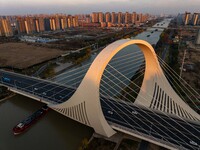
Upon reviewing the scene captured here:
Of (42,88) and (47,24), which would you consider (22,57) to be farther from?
(47,24)

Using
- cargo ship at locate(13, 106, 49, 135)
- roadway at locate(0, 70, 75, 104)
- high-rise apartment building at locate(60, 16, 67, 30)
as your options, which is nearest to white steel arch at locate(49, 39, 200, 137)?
cargo ship at locate(13, 106, 49, 135)

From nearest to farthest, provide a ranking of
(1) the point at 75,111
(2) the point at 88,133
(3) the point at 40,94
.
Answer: (1) the point at 75,111, (2) the point at 88,133, (3) the point at 40,94

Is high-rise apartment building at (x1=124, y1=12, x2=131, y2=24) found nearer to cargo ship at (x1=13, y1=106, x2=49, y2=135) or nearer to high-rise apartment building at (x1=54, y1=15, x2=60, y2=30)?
high-rise apartment building at (x1=54, y1=15, x2=60, y2=30)

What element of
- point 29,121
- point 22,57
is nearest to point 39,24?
point 22,57

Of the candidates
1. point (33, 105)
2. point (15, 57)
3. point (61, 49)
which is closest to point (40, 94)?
point (33, 105)

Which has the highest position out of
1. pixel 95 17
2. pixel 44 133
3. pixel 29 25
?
pixel 95 17

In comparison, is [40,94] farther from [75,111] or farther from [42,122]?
[75,111]
